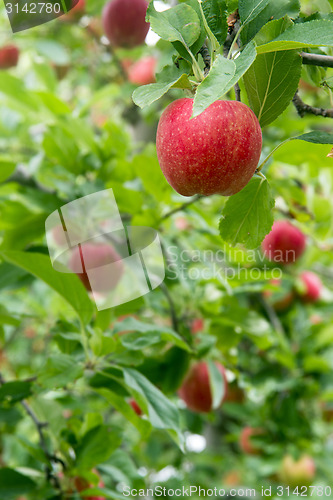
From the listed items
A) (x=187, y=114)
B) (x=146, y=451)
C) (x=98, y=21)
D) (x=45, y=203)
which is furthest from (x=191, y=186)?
(x=98, y=21)

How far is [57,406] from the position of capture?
2.64 feet

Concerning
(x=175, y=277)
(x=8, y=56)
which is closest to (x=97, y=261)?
(x=175, y=277)

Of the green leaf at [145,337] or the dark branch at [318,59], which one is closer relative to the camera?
the dark branch at [318,59]

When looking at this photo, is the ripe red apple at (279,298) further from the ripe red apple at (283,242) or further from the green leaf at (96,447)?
the green leaf at (96,447)

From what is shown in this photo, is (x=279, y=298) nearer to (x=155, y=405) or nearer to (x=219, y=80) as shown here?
(x=155, y=405)

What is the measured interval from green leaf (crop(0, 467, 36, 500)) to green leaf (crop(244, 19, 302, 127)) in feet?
2.32

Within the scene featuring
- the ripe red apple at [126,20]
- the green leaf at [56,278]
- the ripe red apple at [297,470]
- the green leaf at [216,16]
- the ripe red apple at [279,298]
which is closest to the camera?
the green leaf at [216,16]

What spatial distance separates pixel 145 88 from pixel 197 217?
1.94ft

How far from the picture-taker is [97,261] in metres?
0.97

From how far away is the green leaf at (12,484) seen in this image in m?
0.81

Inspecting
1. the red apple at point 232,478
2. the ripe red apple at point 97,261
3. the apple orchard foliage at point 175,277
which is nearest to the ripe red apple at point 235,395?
the apple orchard foliage at point 175,277

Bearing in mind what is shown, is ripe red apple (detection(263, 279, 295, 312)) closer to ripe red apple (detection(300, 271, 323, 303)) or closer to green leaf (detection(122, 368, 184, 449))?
ripe red apple (detection(300, 271, 323, 303))

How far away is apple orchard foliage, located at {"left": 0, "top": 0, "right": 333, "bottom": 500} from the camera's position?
460 millimetres

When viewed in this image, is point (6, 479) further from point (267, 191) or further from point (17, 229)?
point (267, 191)
